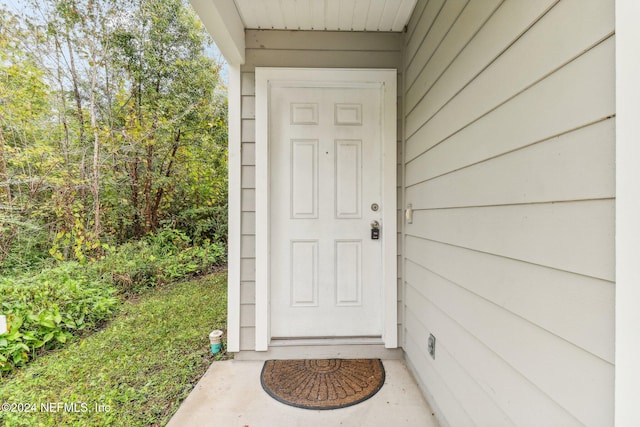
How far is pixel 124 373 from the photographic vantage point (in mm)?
1714

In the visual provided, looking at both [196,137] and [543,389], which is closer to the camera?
[543,389]

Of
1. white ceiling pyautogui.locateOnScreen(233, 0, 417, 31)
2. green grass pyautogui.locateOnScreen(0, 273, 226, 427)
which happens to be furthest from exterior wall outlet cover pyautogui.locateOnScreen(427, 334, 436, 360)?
white ceiling pyautogui.locateOnScreen(233, 0, 417, 31)

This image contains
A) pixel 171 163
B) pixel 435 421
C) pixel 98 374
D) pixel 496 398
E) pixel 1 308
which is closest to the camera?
pixel 496 398

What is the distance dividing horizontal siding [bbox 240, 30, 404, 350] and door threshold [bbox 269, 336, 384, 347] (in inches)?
6.8

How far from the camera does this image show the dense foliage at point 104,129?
7.61 ft

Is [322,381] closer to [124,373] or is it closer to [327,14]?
[124,373]

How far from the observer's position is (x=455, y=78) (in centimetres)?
119

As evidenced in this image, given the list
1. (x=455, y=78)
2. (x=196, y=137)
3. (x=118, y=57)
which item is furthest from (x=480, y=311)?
(x=118, y=57)

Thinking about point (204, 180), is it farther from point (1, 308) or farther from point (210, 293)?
point (1, 308)

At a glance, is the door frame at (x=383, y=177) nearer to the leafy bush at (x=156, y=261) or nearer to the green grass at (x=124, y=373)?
the green grass at (x=124, y=373)

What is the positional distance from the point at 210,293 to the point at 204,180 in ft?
5.60

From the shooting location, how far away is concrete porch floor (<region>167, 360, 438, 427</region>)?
1.37 meters

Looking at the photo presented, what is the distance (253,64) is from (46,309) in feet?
8.09

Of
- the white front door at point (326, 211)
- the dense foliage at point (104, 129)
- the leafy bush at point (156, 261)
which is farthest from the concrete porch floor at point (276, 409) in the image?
the dense foliage at point (104, 129)
